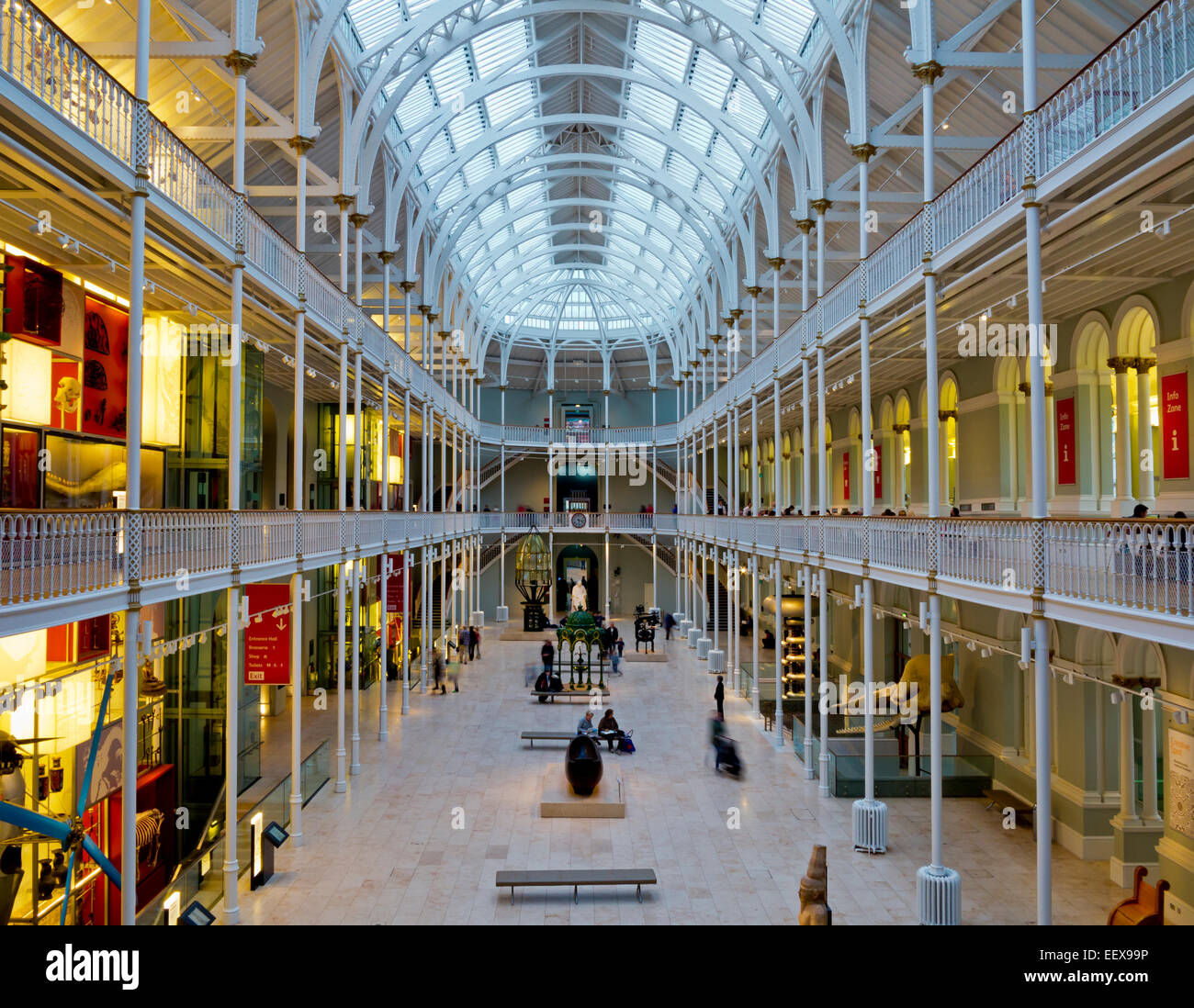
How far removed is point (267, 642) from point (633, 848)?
21.8 ft

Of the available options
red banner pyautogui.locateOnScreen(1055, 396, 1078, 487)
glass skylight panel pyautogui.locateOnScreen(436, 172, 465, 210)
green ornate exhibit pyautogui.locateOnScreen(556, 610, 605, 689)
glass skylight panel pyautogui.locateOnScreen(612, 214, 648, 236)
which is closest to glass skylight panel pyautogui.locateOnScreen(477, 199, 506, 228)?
glass skylight panel pyautogui.locateOnScreen(436, 172, 465, 210)

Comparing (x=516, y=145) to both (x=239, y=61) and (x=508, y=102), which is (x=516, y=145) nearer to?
(x=508, y=102)

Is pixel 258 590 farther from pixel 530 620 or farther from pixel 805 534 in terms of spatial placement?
pixel 530 620

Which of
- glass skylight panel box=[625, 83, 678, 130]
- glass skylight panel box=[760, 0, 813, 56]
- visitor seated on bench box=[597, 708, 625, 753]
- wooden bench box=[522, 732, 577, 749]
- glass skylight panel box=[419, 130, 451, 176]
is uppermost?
glass skylight panel box=[625, 83, 678, 130]

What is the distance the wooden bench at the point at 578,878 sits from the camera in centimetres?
1125

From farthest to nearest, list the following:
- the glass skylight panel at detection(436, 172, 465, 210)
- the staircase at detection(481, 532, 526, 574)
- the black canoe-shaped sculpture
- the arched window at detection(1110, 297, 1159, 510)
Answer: the staircase at detection(481, 532, 526, 574) < the glass skylight panel at detection(436, 172, 465, 210) < the black canoe-shaped sculpture < the arched window at detection(1110, 297, 1159, 510)

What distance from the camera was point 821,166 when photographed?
16.4 metres

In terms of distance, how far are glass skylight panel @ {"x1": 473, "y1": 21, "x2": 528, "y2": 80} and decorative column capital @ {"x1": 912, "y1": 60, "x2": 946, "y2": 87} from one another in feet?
48.8

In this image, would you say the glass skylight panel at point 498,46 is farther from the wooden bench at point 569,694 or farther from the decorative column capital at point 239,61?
the wooden bench at point 569,694

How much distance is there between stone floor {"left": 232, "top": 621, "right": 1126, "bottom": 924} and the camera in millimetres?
11117

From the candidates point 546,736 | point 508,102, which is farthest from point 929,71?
point 508,102

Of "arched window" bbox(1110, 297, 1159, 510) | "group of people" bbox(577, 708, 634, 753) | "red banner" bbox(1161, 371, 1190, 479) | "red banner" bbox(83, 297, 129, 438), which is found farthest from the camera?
"group of people" bbox(577, 708, 634, 753)

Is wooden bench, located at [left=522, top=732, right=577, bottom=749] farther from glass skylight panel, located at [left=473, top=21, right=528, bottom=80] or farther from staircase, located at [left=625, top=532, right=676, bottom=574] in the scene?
staircase, located at [left=625, top=532, right=676, bottom=574]

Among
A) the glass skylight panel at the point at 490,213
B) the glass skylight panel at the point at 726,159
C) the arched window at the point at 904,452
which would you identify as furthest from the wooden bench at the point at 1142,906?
the glass skylight panel at the point at 490,213
